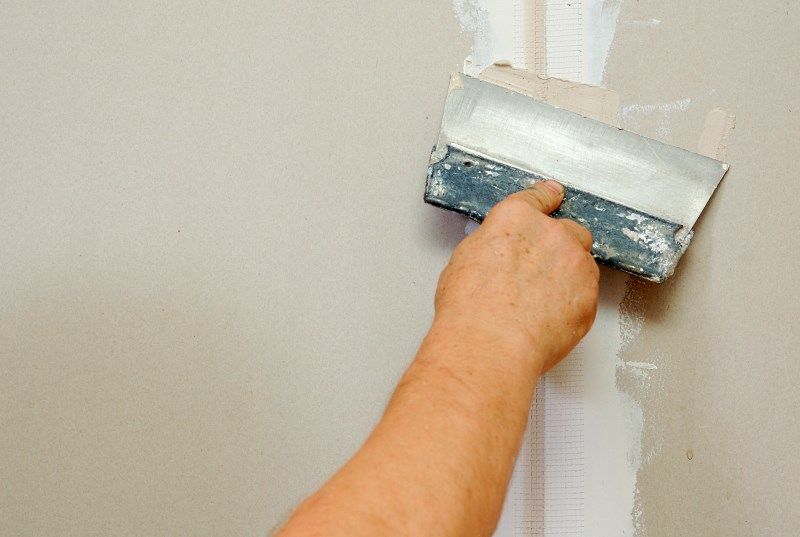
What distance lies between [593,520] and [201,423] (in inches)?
33.5

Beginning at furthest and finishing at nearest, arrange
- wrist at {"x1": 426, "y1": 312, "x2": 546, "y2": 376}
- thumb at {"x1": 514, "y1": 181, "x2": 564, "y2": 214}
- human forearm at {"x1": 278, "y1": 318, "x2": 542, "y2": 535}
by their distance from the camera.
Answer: thumb at {"x1": 514, "y1": 181, "x2": 564, "y2": 214} → wrist at {"x1": 426, "y1": 312, "x2": 546, "y2": 376} → human forearm at {"x1": 278, "y1": 318, "x2": 542, "y2": 535}

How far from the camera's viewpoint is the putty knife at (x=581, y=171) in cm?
135

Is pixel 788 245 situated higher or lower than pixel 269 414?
higher

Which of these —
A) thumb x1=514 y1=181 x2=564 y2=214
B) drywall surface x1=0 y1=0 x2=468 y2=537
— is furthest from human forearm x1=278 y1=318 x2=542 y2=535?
drywall surface x1=0 y1=0 x2=468 y2=537

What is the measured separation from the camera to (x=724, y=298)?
136 centimetres

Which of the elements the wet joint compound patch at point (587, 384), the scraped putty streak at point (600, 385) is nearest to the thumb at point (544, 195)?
the wet joint compound patch at point (587, 384)

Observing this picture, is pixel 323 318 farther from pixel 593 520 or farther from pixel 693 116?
pixel 693 116

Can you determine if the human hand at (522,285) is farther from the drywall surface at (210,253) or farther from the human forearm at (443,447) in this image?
the drywall surface at (210,253)

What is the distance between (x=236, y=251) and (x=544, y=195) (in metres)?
0.69

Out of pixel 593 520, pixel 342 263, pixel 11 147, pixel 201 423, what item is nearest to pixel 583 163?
pixel 342 263

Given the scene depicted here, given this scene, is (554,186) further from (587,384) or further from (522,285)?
(587,384)

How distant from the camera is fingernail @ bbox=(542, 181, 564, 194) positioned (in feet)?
4.46

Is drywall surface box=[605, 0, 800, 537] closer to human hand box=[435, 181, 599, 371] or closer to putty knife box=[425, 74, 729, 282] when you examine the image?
putty knife box=[425, 74, 729, 282]

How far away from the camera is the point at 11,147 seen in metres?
1.65
